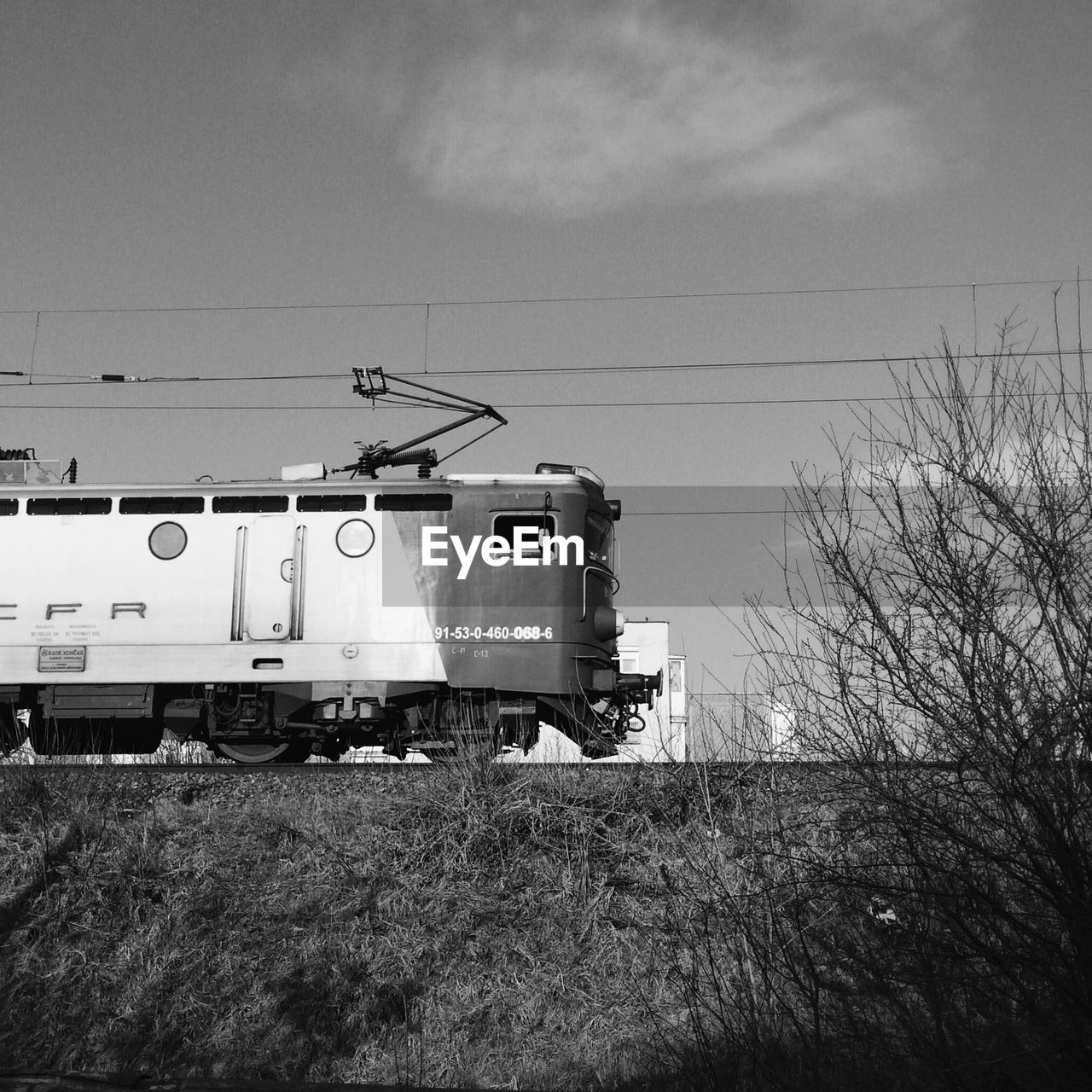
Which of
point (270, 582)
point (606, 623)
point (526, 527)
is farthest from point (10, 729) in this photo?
point (606, 623)

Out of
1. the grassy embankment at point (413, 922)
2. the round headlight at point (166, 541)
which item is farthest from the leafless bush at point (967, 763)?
the round headlight at point (166, 541)

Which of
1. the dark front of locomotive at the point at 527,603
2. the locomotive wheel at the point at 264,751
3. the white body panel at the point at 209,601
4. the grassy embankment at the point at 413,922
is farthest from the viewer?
the locomotive wheel at the point at 264,751

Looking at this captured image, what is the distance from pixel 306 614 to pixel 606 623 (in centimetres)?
358

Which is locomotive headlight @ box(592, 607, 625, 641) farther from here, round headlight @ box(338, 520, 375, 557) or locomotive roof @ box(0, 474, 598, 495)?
round headlight @ box(338, 520, 375, 557)

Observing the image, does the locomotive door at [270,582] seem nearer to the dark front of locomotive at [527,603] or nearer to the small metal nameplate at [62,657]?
the dark front of locomotive at [527,603]

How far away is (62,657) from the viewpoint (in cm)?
1293

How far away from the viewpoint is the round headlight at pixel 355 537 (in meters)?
12.8

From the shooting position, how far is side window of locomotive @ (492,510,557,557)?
42.4 feet

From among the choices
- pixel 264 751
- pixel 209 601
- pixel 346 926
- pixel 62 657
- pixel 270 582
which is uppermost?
pixel 270 582

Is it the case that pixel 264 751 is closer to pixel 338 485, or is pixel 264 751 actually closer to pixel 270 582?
pixel 270 582

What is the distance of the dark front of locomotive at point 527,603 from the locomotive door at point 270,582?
1521 millimetres

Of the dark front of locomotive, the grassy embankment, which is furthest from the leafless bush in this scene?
the dark front of locomotive

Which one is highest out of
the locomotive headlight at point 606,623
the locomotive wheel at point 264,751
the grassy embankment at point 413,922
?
the locomotive headlight at point 606,623

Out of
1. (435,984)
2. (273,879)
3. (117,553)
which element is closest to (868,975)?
(435,984)
